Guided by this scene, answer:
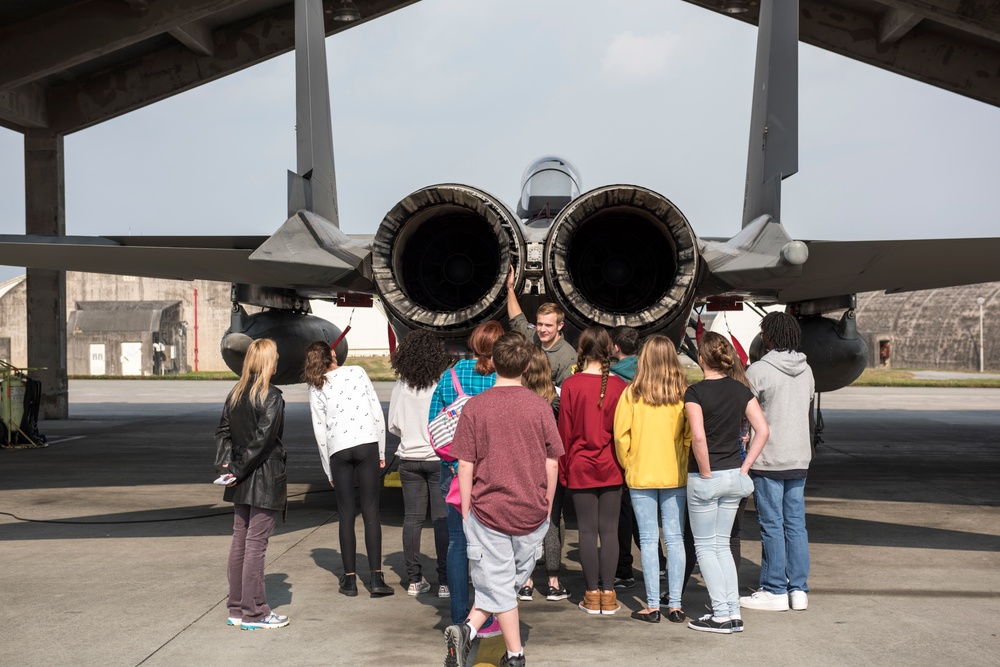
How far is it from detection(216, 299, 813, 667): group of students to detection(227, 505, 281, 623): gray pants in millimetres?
10

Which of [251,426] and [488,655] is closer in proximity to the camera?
[488,655]

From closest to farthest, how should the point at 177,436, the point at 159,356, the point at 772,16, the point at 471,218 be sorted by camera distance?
1. the point at 471,218
2. the point at 772,16
3. the point at 177,436
4. the point at 159,356

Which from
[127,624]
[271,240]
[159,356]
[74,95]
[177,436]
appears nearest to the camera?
[127,624]

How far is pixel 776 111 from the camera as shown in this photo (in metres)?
7.91

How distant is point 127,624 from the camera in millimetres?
5008

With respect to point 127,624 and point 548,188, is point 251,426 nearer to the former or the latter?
point 127,624

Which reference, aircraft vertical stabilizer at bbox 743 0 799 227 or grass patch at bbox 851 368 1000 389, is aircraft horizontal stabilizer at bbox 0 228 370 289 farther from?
grass patch at bbox 851 368 1000 389

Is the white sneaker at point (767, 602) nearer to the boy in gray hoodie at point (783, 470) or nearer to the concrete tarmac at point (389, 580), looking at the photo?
the boy in gray hoodie at point (783, 470)

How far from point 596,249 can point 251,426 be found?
3.49 metres

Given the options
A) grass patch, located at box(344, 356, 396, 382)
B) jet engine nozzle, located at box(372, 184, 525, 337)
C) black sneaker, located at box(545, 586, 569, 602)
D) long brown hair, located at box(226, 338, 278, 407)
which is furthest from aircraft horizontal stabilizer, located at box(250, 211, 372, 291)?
grass patch, located at box(344, 356, 396, 382)

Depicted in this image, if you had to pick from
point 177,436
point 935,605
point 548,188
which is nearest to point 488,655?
point 935,605

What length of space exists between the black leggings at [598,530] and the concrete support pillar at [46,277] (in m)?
15.9

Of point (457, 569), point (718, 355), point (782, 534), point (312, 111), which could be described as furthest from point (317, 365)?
point (312, 111)

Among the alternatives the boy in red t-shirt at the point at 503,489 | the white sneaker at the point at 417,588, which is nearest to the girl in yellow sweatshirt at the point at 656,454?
the boy in red t-shirt at the point at 503,489
